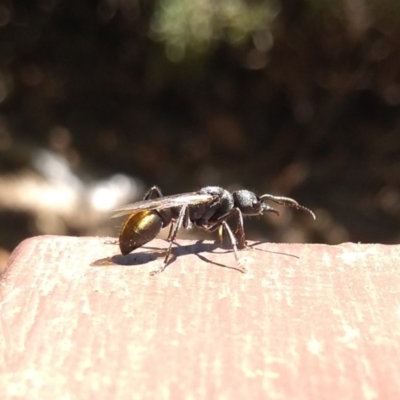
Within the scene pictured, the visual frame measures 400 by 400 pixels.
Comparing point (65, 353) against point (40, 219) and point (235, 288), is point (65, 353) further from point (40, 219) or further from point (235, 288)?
point (40, 219)

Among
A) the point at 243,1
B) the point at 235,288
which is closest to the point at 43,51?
the point at 243,1

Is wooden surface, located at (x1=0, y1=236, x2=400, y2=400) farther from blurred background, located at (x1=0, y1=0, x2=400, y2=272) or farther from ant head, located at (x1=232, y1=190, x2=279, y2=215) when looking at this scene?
blurred background, located at (x1=0, y1=0, x2=400, y2=272)

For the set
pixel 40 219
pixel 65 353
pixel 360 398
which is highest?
pixel 40 219

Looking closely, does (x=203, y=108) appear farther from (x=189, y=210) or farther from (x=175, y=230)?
(x=175, y=230)

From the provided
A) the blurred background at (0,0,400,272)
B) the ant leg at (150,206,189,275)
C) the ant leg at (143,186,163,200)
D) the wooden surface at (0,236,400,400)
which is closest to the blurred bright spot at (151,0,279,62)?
the blurred background at (0,0,400,272)

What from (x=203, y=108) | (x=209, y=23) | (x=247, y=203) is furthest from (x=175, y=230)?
(x=203, y=108)

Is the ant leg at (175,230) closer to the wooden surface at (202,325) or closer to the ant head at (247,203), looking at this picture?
the wooden surface at (202,325)

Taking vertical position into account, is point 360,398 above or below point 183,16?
below
